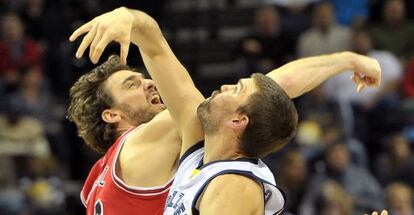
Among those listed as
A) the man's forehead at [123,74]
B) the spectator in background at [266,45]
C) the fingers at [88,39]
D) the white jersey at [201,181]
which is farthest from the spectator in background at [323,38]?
the fingers at [88,39]

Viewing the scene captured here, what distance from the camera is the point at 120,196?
520cm

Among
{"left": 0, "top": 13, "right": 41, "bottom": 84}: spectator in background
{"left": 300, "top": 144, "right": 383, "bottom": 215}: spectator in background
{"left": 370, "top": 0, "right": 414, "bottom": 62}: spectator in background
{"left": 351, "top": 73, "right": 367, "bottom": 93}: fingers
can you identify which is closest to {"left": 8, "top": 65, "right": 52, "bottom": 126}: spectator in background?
{"left": 0, "top": 13, "right": 41, "bottom": 84}: spectator in background

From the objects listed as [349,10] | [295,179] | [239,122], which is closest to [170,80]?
[239,122]

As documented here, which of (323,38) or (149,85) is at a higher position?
(149,85)

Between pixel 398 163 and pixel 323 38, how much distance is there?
Answer: 201cm

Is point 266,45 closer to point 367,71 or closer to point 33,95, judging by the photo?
point 33,95

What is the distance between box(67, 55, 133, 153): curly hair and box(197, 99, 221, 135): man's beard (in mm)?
869

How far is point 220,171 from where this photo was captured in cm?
467

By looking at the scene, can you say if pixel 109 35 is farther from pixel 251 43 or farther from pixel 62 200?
pixel 251 43

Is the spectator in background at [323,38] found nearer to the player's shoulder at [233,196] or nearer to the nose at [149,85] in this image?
the nose at [149,85]

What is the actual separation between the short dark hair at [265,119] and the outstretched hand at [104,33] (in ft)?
1.99

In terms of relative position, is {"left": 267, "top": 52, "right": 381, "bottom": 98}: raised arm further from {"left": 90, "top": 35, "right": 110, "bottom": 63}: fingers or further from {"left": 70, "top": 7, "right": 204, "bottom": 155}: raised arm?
{"left": 90, "top": 35, "right": 110, "bottom": 63}: fingers

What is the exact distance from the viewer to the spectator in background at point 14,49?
1176 cm

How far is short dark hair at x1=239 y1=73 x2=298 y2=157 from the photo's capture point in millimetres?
4754
